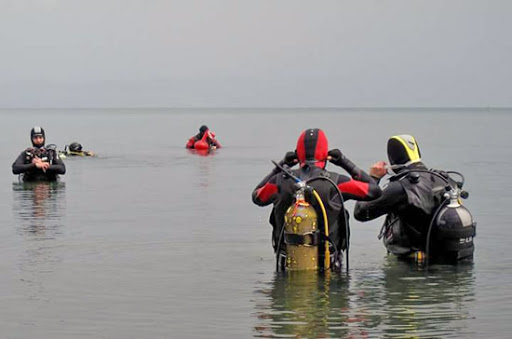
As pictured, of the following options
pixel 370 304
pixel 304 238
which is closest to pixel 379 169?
pixel 304 238

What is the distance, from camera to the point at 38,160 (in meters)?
24.2

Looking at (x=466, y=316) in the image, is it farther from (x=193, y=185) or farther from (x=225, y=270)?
(x=193, y=185)

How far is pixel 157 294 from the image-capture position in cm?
1194

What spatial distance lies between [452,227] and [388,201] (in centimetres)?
77

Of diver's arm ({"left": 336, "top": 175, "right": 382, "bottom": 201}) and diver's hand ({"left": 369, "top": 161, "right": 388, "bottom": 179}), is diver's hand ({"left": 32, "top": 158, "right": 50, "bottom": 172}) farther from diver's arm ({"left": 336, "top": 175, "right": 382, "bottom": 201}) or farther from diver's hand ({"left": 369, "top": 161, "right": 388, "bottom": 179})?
diver's arm ({"left": 336, "top": 175, "right": 382, "bottom": 201})

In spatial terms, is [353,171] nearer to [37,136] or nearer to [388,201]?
[388,201]

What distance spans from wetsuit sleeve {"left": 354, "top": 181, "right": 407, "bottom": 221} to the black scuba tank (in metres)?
0.45

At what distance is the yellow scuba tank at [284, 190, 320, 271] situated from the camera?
1130cm

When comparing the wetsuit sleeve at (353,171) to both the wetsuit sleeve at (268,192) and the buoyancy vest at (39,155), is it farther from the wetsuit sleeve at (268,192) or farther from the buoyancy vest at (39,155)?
the buoyancy vest at (39,155)

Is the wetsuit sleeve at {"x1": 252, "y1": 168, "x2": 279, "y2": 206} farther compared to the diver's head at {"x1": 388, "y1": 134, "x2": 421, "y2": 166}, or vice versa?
the diver's head at {"x1": 388, "y1": 134, "x2": 421, "y2": 166}

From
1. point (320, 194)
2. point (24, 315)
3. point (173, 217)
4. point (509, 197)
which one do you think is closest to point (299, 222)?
point (320, 194)

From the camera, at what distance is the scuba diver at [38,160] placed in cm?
2412

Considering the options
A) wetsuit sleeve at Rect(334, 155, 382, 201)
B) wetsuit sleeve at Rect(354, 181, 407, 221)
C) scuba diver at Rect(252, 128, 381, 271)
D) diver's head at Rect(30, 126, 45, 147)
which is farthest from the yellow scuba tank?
diver's head at Rect(30, 126, 45, 147)

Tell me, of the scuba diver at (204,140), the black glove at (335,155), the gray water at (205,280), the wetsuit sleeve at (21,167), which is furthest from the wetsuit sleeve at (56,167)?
the scuba diver at (204,140)
